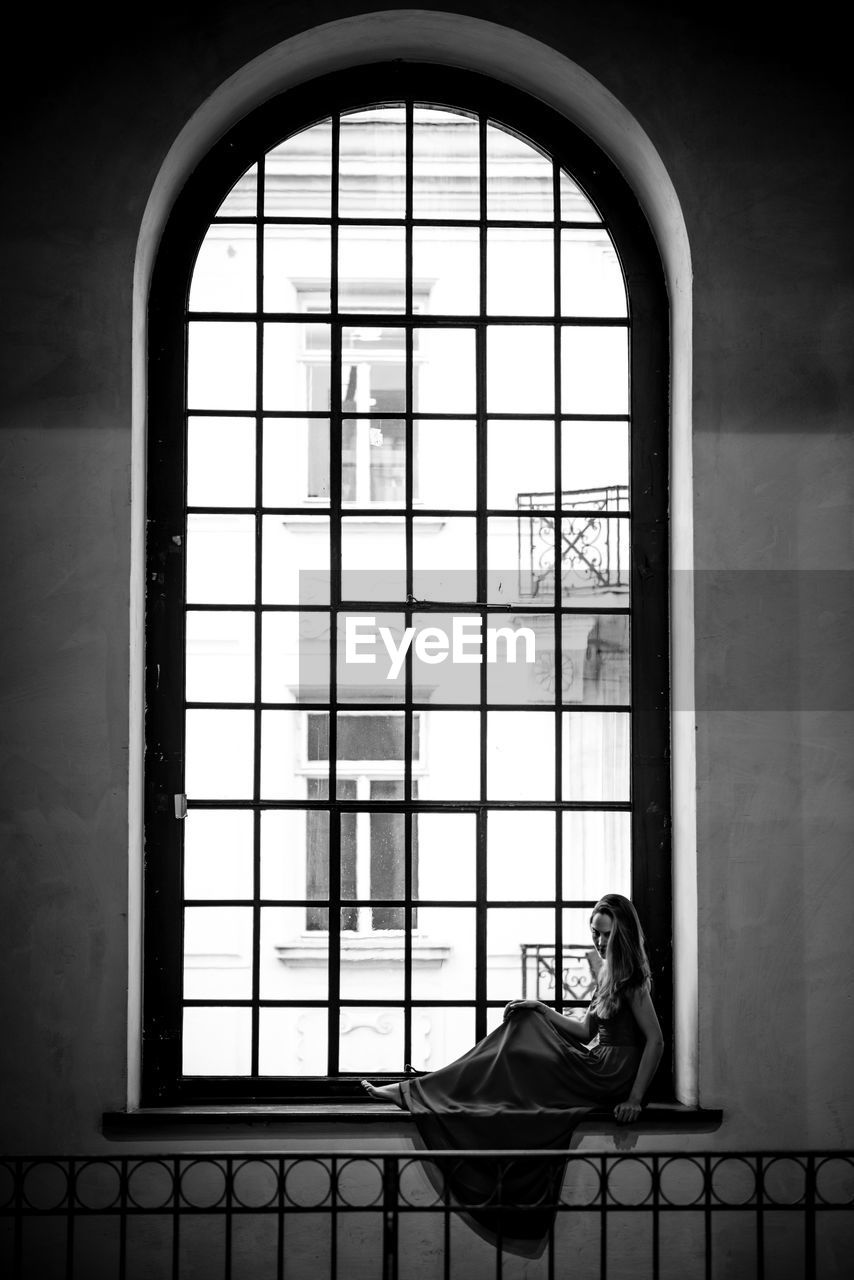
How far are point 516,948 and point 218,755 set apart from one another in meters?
1.40

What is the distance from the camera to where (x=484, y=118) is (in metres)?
4.96

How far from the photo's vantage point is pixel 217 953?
4.69 meters

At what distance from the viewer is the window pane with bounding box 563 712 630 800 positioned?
4805 millimetres

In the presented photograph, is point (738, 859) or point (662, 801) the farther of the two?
point (662, 801)

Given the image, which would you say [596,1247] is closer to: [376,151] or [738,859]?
[738,859]

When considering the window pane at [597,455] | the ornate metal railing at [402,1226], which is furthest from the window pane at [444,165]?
the ornate metal railing at [402,1226]

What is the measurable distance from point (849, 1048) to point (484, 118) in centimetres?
391

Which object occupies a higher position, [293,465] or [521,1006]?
[293,465]

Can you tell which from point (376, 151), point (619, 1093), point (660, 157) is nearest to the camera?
point (619, 1093)

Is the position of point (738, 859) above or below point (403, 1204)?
above

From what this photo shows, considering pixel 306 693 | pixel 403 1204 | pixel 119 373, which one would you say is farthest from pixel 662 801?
pixel 119 373

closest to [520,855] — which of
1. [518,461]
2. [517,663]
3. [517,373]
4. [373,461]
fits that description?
[517,663]

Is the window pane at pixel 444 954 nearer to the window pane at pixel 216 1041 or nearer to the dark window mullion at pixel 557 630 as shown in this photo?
the dark window mullion at pixel 557 630

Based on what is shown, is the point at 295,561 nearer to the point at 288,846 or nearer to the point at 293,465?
the point at 293,465
